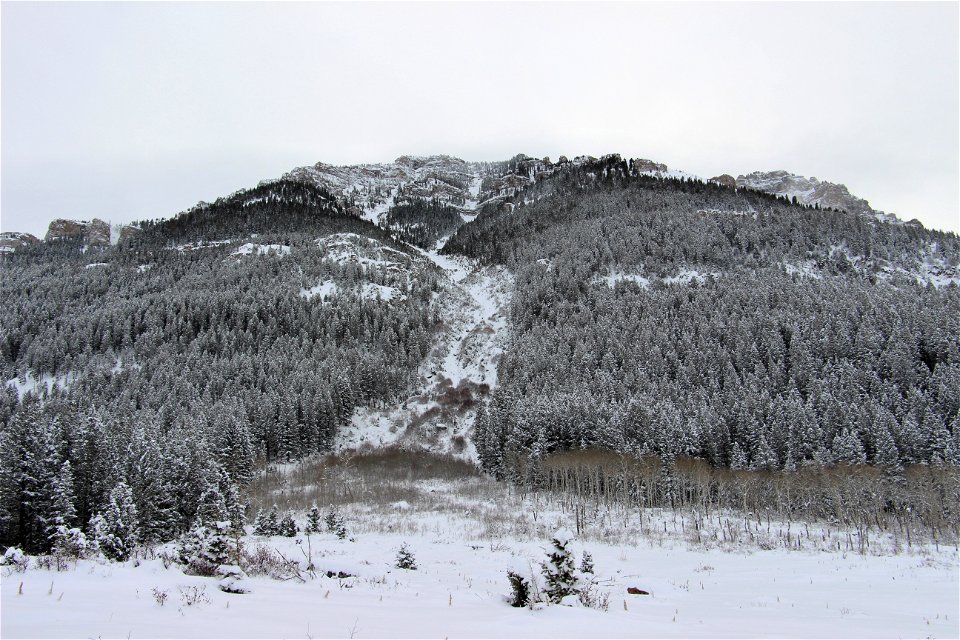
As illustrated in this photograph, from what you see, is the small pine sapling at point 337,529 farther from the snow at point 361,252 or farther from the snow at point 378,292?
the snow at point 361,252

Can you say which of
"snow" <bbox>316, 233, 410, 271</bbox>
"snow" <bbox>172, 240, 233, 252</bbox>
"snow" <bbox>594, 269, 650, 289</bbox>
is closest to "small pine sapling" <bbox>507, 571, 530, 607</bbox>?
"snow" <bbox>594, 269, 650, 289</bbox>

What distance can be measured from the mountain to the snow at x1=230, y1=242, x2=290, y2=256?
1.26 meters

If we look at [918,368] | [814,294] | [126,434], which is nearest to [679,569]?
[126,434]

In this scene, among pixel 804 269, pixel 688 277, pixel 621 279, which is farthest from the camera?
pixel 621 279

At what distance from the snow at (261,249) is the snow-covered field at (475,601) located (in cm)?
14221

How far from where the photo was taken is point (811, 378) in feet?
243

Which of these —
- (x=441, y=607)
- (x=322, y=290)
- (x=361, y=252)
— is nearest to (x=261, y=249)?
(x=361, y=252)

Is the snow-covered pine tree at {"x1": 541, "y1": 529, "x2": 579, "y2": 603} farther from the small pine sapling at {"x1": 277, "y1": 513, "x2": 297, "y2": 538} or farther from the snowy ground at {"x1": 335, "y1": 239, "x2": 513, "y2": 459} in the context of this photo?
the snowy ground at {"x1": 335, "y1": 239, "x2": 513, "y2": 459}

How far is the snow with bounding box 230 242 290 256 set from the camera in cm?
15075

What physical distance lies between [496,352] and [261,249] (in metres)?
90.8

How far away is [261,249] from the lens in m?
156

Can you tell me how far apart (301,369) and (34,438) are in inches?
2504

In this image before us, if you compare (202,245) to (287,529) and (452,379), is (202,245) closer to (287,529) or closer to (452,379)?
(452,379)

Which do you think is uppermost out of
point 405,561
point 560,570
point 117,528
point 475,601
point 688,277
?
point 688,277
